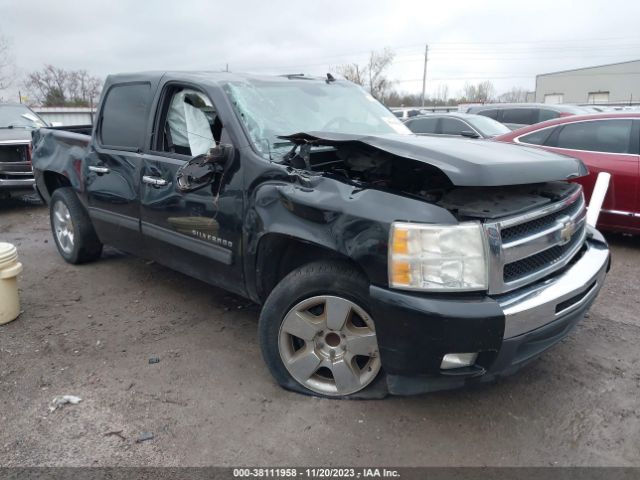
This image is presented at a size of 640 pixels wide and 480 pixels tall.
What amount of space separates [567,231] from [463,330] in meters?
1.03

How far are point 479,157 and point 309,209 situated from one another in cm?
91

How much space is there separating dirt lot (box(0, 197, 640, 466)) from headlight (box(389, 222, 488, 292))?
858 mm

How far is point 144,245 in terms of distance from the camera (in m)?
4.17

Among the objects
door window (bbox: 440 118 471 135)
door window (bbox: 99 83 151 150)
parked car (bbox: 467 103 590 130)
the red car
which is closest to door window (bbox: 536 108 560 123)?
parked car (bbox: 467 103 590 130)

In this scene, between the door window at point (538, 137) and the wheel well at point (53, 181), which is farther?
the door window at point (538, 137)

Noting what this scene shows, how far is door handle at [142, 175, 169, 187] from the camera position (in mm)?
3754

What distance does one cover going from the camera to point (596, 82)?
50375 millimetres

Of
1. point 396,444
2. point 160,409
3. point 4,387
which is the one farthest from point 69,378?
point 396,444

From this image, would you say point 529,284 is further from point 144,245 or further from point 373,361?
point 144,245

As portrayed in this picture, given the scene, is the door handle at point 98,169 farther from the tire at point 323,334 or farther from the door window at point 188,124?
the tire at point 323,334

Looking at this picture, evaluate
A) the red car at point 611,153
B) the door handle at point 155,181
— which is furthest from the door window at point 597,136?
the door handle at point 155,181

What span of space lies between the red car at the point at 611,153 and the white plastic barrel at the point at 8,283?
18.2 feet

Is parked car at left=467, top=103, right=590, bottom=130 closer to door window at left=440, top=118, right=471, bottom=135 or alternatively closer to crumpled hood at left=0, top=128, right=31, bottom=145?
door window at left=440, top=118, right=471, bottom=135

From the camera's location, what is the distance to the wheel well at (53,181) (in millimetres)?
5410
